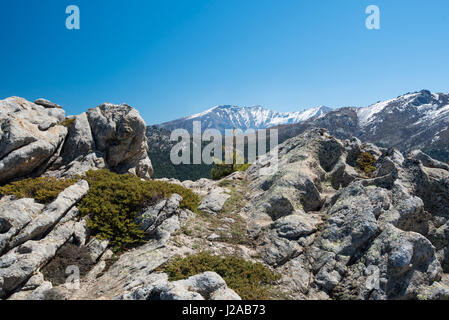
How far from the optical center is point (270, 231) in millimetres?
14992

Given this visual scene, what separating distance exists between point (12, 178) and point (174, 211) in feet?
42.7

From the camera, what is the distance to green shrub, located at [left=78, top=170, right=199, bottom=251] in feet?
46.5

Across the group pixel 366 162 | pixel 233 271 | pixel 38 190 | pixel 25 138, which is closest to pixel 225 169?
pixel 366 162

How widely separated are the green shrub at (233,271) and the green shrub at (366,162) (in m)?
16.2

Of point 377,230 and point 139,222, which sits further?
point 139,222

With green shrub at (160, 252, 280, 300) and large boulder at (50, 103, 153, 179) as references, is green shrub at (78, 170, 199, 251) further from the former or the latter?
large boulder at (50, 103, 153, 179)

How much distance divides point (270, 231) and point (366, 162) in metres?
14.8

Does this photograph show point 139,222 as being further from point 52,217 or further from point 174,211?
point 52,217

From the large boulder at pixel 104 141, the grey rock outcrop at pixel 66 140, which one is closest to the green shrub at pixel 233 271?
the grey rock outcrop at pixel 66 140

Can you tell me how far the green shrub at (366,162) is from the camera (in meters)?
23.5

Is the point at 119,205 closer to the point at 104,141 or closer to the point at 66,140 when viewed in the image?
the point at 104,141

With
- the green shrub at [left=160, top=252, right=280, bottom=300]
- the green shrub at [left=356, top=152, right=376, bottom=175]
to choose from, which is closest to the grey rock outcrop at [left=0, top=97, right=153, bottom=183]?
the green shrub at [left=160, top=252, right=280, bottom=300]

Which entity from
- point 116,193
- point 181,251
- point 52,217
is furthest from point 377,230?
point 52,217
